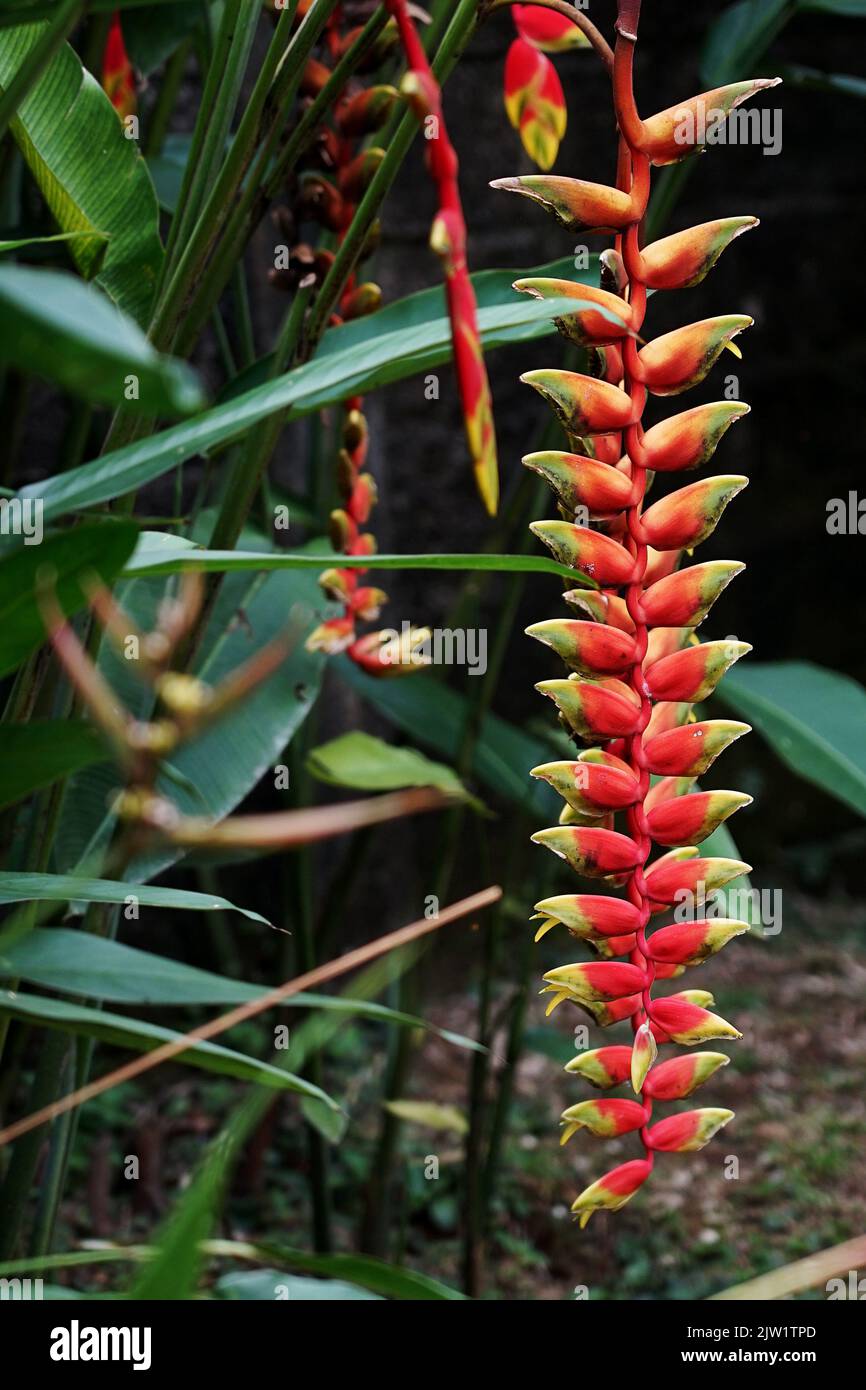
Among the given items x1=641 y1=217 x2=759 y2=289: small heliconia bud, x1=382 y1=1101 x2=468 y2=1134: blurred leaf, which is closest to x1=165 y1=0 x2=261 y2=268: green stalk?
x1=641 y1=217 x2=759 y2=289: small heliconia bud

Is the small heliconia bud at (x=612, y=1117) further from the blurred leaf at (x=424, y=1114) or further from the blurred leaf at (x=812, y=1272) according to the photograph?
the blurred leaf at (x=424, y=1114)

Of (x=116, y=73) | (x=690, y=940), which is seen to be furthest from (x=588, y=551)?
(x=116, y=73)

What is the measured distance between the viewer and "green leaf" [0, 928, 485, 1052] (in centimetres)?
37

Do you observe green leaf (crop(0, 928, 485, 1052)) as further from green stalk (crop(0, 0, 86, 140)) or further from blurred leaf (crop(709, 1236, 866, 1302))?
Result: green stalk (crop(0, 0, 86, 140))

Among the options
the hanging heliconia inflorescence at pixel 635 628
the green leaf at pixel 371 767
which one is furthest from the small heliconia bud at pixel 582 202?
the green leaf at pixel 371 767

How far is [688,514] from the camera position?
15.1 inches

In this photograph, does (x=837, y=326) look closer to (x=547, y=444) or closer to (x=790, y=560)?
(x=790, y=560)

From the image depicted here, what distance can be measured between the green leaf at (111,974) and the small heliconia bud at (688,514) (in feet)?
0.55

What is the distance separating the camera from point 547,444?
2.98 ft

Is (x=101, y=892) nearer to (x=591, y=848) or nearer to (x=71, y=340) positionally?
(x=591, y=848)

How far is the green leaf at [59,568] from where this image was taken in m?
0.32

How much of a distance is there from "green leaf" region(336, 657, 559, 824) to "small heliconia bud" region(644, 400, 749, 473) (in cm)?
71

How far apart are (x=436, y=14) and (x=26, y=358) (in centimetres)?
44
